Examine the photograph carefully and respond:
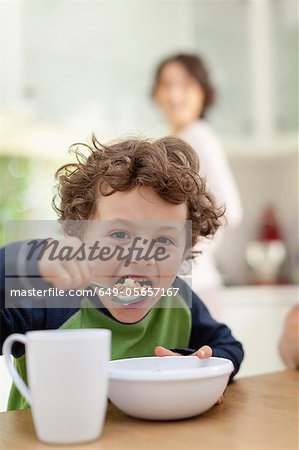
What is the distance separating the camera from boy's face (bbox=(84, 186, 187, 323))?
0.76m

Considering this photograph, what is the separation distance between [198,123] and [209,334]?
1281 millimetres

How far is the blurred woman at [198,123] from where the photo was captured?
6.48 feet

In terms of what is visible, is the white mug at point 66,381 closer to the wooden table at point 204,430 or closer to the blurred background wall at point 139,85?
the wooden table at point 204,430

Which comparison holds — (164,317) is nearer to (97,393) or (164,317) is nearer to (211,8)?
(97,393)

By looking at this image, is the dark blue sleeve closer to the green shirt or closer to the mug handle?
the green shirt

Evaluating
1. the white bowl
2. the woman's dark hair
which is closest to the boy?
the white bowl

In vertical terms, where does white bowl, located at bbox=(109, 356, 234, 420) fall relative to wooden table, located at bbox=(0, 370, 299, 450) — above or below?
above

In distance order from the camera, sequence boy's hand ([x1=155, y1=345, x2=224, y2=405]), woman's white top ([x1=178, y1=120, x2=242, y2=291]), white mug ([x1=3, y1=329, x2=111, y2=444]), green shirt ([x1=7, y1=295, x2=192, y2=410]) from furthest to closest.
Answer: woman's white top ([x1=178, y1=120, x2=242, y2=291]), green shirt ([x1=7, y1=295, x2=192, y2=410]), boy's hand ([x1=155, y1=345, x2=224, y2=405]), white mug ([x1=3, y1=329, x2=111, y2=444])

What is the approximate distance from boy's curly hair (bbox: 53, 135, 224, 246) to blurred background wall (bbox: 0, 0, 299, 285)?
151cm

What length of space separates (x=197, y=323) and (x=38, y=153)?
2057mm

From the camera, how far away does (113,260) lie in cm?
76

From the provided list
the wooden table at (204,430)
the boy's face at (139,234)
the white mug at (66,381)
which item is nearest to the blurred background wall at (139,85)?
the boy's face at (139,234)

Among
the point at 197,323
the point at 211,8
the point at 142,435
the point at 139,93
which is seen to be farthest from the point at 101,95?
the point at 142,435

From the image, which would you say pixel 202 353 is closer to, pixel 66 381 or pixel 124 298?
pixel 124 298
